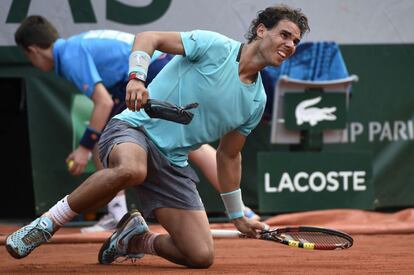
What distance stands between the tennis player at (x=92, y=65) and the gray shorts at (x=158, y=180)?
138cm

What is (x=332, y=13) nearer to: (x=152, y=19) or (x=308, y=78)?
(x=308, y=78)

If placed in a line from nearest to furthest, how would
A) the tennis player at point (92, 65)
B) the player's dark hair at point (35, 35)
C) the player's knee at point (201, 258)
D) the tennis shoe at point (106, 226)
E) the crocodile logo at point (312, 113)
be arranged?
the player's knee at point (201, 258), the tennis player at point (92, 65), the player's dark hair at point (35, 35), the tennis shoe at point (106, 226), the crocodile logo at point (312, 113)

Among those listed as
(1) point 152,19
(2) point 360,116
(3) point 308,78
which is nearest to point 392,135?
(2) point 360,116

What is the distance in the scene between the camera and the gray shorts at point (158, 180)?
14.6 ft

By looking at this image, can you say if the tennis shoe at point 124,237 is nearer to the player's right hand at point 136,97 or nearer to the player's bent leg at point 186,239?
the player's bent leg at point 186,239

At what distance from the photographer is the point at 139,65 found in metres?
4.06

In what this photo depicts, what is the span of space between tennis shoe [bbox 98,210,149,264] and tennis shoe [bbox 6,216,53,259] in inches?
23.3

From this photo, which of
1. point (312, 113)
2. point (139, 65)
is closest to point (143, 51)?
point (139, 65)

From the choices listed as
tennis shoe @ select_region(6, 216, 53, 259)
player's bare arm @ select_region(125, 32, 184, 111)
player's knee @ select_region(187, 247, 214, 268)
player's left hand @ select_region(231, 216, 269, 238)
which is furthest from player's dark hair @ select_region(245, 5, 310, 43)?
Result: tennis shoe @ select_region(6, 216, 53, 259)

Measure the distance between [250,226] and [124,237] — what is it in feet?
1.97

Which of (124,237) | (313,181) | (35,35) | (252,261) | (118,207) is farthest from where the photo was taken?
(313,181)

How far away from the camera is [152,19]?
23.6 feet

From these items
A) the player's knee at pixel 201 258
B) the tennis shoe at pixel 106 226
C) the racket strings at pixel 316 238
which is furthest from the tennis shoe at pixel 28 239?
the tennis shoe at pixel 106 226

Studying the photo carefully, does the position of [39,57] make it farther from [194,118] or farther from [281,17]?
[281,17]
